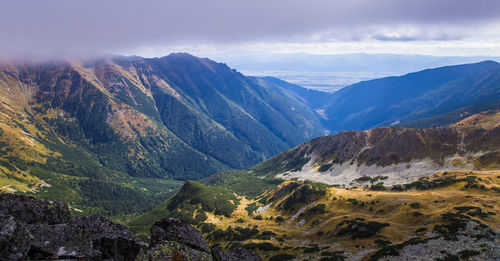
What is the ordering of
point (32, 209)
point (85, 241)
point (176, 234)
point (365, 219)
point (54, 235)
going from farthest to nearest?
point (365, 219), point (176, 234), point (32, 209), point (85, 241), point (54, 235)

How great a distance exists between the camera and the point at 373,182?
19188 cm

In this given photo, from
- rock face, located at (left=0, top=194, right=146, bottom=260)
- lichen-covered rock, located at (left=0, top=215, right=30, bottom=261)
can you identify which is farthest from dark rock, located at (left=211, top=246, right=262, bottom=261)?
lichen-covered rock, located at (left=0, top=215, right=30, bottom=261)

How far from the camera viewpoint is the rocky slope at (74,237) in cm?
2484

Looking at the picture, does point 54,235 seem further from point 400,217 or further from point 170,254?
point 400,217

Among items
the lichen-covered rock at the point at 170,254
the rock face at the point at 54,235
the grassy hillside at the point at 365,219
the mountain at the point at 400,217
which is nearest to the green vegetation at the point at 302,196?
the grassy hillside at the point at 365,219

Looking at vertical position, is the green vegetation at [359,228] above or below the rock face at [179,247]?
below

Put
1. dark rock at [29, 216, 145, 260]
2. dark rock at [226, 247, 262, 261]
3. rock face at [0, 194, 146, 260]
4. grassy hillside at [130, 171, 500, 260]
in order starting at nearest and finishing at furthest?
rock face at [0, 194, 146, 260]
dark rock at [29, 216, 145, 260]
dark rock at [226, 247, 262, 261]
grassy hillside at [130, 171, 500, 260]

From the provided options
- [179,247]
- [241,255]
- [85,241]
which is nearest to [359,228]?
[241,255]

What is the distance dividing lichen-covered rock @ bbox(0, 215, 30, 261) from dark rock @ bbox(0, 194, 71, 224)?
33.5 feet

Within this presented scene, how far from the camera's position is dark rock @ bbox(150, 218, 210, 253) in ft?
132

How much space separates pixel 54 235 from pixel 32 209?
9629 millimetres

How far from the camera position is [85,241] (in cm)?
2986

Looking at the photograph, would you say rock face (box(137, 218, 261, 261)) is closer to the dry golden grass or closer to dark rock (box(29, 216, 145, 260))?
dark rock (box(29, 216, 145, 260))

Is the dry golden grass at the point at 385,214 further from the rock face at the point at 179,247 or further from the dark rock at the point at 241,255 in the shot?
the rock face at the point at 179,247
